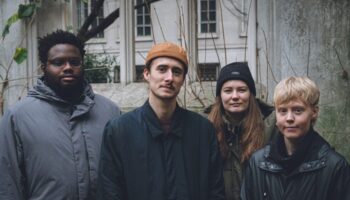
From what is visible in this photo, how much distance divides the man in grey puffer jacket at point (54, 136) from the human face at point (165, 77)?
0.47 metres

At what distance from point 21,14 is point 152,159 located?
10.3ft

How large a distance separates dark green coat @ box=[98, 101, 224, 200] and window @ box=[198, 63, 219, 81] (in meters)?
2.49

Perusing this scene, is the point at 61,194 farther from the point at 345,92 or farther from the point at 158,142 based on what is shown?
the point at 345,92

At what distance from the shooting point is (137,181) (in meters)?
3.97

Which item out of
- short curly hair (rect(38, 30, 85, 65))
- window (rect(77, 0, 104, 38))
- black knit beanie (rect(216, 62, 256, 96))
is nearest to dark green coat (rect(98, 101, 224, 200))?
black knit beanie (rect(216, 62, 256, 96))

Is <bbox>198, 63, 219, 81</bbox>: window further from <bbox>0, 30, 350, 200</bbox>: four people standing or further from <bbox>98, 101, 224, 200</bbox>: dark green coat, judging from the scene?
<bbox>98, 101, 224, 200</bbox>: dark green coat

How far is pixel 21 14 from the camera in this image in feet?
21.9

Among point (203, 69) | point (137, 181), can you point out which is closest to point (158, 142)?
point (137, 181)

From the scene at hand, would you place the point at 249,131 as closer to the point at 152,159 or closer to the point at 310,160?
the point at 310,160

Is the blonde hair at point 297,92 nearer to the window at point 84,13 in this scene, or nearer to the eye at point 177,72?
the eye at point 177,72

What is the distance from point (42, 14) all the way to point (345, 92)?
9.39 ft

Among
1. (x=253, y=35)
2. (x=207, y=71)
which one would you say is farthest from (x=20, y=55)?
(x=253, y=35)

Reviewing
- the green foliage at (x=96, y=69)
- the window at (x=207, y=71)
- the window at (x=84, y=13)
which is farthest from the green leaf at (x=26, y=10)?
the window at (x=207, y=71)

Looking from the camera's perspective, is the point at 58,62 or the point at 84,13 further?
the point at 84,13
